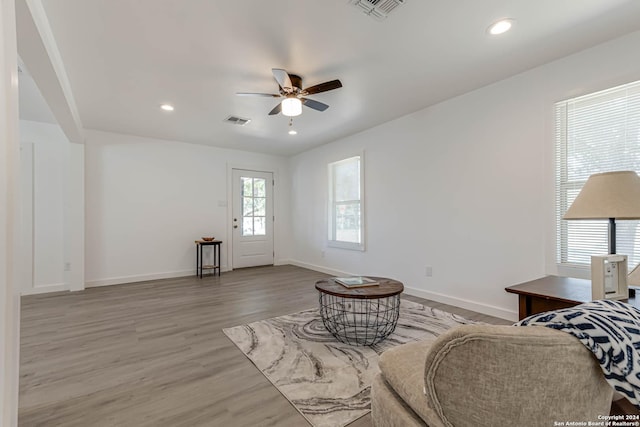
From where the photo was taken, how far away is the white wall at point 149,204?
4.50 m

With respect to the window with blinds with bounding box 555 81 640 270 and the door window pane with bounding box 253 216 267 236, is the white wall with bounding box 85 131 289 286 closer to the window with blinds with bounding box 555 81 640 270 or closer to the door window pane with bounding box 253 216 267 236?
the door window pane with bounding box 253 216 267 236

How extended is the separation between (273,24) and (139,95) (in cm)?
212

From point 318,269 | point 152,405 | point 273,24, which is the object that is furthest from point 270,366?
point 318,269

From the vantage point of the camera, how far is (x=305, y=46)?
2.27 m

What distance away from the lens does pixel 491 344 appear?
661 mm

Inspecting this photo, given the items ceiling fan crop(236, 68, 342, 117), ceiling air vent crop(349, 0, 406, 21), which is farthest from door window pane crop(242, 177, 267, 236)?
ceiling air vent crop(349, 0, 406, 21)

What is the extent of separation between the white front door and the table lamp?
212 inches

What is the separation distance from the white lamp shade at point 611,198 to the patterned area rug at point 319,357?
5.24 feet

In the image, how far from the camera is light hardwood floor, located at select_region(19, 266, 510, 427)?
1.59 m

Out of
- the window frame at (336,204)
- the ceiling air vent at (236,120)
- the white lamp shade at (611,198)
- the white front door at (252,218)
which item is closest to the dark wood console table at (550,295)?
the white lamp shade at (611,198)

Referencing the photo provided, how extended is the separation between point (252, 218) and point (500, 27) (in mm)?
5180

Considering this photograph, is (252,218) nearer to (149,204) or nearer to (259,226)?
(259,226)

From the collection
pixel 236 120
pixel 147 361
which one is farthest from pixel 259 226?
pixel 147 361

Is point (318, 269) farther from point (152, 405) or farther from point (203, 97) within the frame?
point (152, 405)
